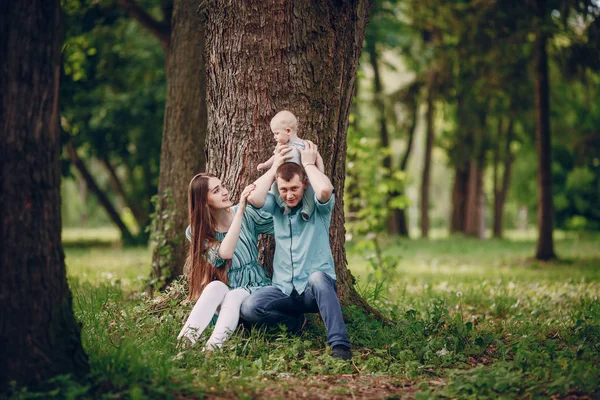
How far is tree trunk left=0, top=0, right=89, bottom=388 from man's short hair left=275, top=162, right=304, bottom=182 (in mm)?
1796

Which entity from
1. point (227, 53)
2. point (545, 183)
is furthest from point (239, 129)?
point (545, 183)

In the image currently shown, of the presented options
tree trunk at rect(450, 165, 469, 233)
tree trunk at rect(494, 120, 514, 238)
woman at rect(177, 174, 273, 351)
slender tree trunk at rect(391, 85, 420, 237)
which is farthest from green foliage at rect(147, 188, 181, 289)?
tree trunk at rect(450, 165, 469, 233)

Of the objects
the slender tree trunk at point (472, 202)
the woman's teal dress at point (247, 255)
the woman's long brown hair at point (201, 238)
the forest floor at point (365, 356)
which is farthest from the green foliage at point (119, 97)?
the slender tree trunk at point (472, 202)

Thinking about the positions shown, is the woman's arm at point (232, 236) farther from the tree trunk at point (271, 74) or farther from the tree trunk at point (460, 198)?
the tree trunk at point (460, 198)

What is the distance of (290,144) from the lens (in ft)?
16.8

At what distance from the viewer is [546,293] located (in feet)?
26.6

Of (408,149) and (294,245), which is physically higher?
(408,149)

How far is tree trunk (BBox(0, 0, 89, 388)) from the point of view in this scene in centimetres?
342

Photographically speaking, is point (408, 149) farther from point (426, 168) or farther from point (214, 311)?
point (214, 311)

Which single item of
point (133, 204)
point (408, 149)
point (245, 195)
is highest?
point (408, 149)

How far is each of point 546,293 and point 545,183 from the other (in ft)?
17.3

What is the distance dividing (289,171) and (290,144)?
340 mm

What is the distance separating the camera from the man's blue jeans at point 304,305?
15.1 ft

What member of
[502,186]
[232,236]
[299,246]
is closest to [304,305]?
[299,246]
